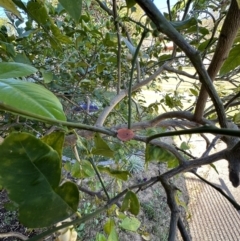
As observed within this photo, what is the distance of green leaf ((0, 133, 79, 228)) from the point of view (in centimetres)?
17

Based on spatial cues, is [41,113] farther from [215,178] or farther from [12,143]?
[215,178]

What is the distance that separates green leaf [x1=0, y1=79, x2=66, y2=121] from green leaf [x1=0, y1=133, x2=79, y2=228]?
3cm

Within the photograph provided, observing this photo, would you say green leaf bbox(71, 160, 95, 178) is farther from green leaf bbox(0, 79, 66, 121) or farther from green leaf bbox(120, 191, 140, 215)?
green leaf bbox(0, 79, 66, 121)

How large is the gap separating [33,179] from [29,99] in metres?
0.06

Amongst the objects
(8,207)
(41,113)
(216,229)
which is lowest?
(216,229)

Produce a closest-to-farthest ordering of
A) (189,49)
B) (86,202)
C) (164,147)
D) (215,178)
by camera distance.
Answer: (189,49) < (164,147) < (86,202) < (215,178)

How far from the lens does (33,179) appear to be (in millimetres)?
179

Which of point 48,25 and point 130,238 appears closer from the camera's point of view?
point 48,25

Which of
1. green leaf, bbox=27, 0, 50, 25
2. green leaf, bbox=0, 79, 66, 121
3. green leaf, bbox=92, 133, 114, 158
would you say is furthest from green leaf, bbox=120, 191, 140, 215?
green leaf, bbox=27, 0, 50, 25

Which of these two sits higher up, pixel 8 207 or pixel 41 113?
pixel 41 113

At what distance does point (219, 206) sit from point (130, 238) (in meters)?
0.60

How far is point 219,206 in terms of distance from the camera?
1.55 meters

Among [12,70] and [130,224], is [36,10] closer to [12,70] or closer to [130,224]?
[12,70]

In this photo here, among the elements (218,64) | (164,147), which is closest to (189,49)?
(218,64)
